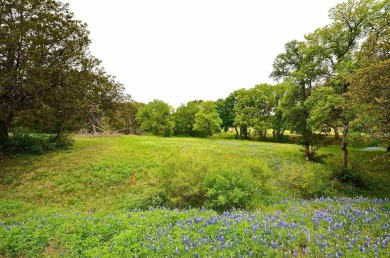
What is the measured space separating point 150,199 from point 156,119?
1833 inches

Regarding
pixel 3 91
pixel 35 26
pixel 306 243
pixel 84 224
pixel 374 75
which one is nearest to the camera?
pixel 306 243

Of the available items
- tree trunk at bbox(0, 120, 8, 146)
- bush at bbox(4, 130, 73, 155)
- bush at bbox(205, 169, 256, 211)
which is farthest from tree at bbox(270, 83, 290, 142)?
tree trunk at bbox(0, 120, 8, 146)

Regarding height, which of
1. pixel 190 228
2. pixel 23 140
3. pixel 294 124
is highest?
pixel 294 124

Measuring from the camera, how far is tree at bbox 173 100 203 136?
63.4 meters

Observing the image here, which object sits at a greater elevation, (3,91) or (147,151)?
(3,91)

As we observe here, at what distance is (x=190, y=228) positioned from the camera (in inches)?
233

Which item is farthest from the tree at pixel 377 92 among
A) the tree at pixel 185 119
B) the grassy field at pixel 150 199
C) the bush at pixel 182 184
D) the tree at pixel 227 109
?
the tree at pixel 227 109

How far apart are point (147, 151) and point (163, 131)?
112 ft

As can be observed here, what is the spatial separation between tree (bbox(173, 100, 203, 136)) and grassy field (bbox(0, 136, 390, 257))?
4182 centimetres

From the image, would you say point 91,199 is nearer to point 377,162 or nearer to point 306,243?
point 306,243

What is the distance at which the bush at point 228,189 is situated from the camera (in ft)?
28.4

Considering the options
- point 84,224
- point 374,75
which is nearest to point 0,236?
point 84,224

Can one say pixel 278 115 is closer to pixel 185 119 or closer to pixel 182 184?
pixel 185 119

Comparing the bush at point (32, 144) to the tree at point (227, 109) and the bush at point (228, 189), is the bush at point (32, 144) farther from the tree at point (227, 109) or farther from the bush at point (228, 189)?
the tree at point (227, 109)
